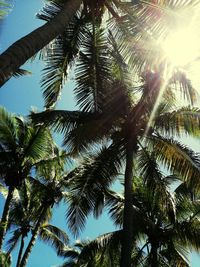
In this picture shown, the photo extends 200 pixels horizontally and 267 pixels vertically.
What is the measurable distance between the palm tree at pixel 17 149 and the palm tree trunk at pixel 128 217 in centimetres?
531

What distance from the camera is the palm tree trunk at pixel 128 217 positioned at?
12789 millimetres

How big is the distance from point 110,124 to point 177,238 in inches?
249

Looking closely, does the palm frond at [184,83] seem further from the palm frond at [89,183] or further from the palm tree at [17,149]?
the palm tree at [17,149]

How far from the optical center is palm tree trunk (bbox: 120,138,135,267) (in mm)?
12789

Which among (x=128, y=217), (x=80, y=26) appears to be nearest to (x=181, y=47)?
(x=80, y=26)

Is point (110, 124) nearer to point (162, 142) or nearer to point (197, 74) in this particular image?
point (162, 142)

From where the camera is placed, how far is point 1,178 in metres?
20.6

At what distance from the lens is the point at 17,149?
65.3 ft

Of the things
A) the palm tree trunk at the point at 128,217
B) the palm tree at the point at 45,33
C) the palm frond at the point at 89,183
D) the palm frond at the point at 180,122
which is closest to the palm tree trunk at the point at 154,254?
the palm frond at the point at 89,183

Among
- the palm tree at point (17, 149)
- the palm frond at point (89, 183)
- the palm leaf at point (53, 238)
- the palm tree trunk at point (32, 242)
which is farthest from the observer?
the palm leaf at point (53, 238)

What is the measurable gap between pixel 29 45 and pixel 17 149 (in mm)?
12937

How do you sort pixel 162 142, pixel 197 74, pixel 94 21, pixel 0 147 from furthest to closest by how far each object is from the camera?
pixel 0 147
pixel 162 142
pixel 94 21
pixel 197 74

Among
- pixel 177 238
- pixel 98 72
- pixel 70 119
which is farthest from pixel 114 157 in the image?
pixel 177 238

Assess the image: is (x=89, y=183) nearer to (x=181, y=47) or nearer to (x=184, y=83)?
(x=184, y=83)
